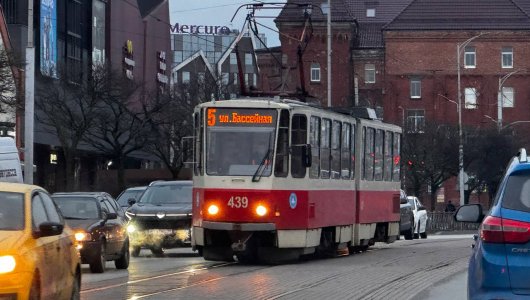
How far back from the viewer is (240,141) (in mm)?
24312

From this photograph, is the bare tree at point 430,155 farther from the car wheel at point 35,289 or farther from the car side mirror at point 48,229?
the car wheel at point 35,289

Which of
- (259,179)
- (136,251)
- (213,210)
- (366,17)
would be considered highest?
(366,17)

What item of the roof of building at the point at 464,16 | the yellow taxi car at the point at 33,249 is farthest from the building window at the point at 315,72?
the yellow taxi car at the point at 33,249

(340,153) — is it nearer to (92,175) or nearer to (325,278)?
(325,278)

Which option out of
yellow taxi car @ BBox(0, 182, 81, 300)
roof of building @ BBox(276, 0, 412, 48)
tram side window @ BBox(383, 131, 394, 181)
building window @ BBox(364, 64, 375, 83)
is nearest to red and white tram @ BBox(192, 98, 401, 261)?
tram side window @ BBox(383, 131, 394, 181)

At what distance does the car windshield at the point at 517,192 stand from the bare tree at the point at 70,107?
4656 cm

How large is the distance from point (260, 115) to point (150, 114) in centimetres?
3626

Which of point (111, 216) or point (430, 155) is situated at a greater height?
point (430, 155)

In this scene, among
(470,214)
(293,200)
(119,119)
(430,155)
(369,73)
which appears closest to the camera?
(470,214)

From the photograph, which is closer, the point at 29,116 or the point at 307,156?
the point at 307,156

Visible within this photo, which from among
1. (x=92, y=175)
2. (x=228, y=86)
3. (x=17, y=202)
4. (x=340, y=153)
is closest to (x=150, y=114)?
(x=228, y=86)

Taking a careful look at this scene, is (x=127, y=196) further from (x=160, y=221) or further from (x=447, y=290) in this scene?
(x=447, y=290)

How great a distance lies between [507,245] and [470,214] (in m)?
1.59

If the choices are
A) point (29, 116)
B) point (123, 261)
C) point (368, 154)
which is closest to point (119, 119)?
Answer: point (29, 116)
